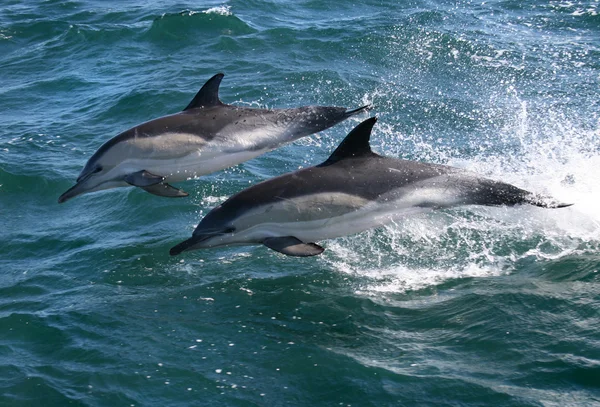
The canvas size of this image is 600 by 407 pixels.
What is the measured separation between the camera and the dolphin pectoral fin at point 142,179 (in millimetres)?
8914

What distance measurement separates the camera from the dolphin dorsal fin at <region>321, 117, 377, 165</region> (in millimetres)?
7969

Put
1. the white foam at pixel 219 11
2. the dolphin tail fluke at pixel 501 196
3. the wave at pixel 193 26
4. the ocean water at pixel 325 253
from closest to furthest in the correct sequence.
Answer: the ocean water at pixel 325 253, the dolphin tail fluke at pixel 501 196, the wave at pixel 193 26, the white foam at pixel 219 11

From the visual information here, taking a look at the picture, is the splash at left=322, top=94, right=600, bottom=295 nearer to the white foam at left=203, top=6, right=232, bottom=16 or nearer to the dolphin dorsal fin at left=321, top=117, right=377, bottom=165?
the dolphin dorsal fin at left=321, top=117, right=377, bottom=165

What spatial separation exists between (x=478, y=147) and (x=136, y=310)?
630 centimetres

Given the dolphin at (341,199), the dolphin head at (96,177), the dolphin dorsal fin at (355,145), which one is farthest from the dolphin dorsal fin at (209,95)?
the dolphin dorsal fin at (355,145)

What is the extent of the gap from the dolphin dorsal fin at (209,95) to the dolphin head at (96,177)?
116 centimetres

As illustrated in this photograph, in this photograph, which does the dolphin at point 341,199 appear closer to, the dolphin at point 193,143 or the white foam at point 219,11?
the dolphin at point 193,143

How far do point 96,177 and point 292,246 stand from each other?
2727 millimetres

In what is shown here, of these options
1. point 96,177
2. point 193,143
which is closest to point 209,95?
point 193,143

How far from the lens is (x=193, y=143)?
9.03 meters

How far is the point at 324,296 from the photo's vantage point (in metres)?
8.06

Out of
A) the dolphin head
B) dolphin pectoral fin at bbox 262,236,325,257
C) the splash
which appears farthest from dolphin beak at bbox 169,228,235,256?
the dolphin head

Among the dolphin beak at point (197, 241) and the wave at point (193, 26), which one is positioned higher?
the wave at point (193, 26)

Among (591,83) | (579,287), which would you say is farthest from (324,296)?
(591,83)
